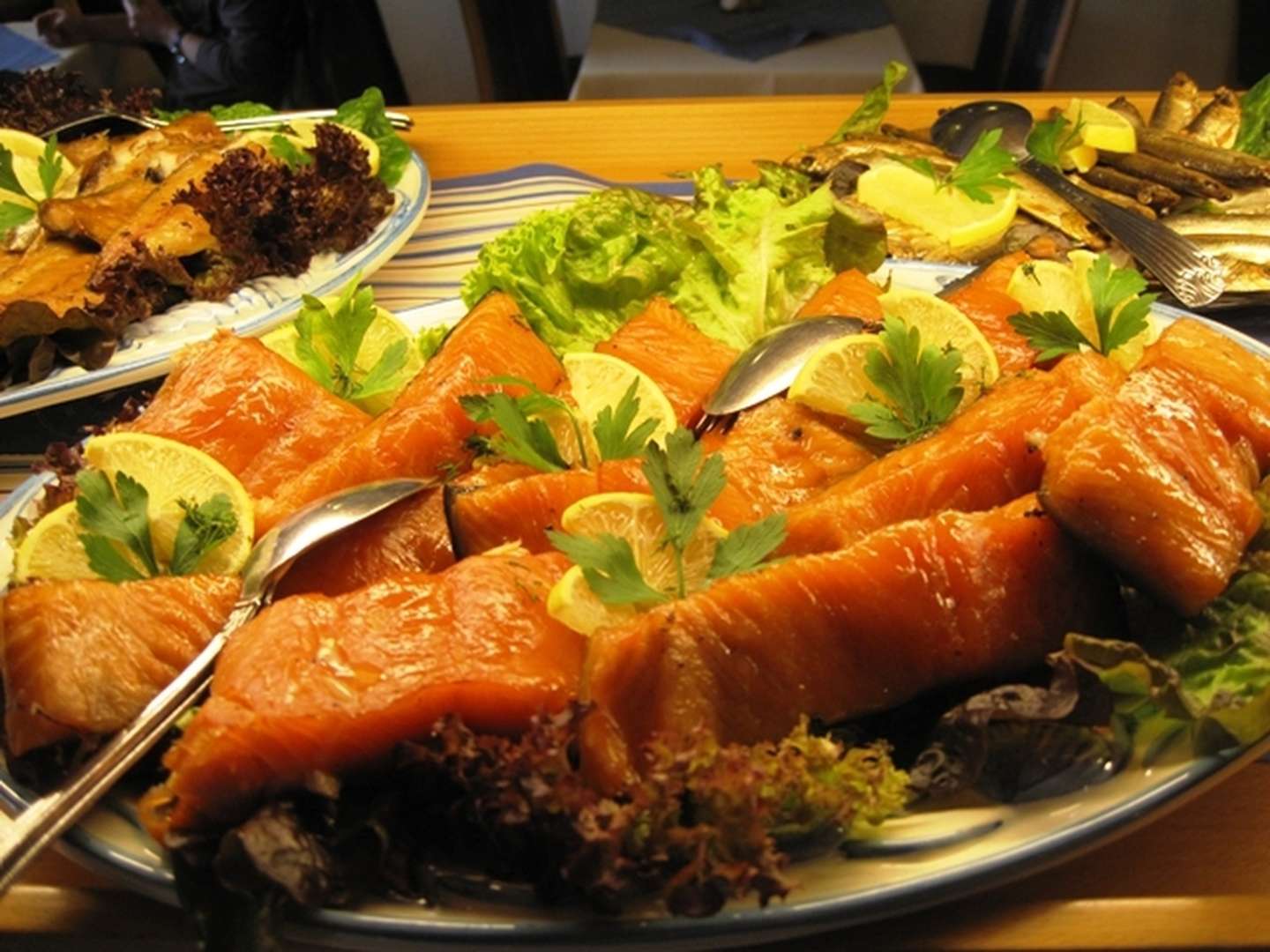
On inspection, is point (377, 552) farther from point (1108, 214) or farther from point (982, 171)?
point (1108, 214)

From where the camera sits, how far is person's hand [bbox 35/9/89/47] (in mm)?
4762

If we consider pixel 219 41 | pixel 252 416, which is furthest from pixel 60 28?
pixel 252 416

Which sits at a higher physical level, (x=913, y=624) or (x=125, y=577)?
(x=913, y=624)

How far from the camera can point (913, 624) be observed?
1204 mm

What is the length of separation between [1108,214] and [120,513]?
7.39ft

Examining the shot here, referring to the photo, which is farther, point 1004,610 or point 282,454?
point 282,454

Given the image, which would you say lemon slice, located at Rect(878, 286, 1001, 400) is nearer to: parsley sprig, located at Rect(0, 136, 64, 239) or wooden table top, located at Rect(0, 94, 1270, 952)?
wooden table top, located at Rect(0, 94, 1270, 952)

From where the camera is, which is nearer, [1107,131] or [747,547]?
[747,547]

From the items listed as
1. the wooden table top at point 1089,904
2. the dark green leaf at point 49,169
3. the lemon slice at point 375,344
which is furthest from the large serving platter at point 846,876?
the dark green leaf at point 49,169

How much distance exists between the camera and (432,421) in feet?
5.31

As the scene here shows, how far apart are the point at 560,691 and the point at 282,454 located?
727 millimetres

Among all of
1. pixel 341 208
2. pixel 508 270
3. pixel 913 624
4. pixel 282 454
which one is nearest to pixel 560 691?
pixel 913 624

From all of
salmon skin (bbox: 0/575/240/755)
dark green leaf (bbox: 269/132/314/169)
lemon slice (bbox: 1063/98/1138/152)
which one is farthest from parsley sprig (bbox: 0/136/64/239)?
lemon slice (bbox: 1063/98/1138/152)

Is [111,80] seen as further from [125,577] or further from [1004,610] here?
[1004,610]
